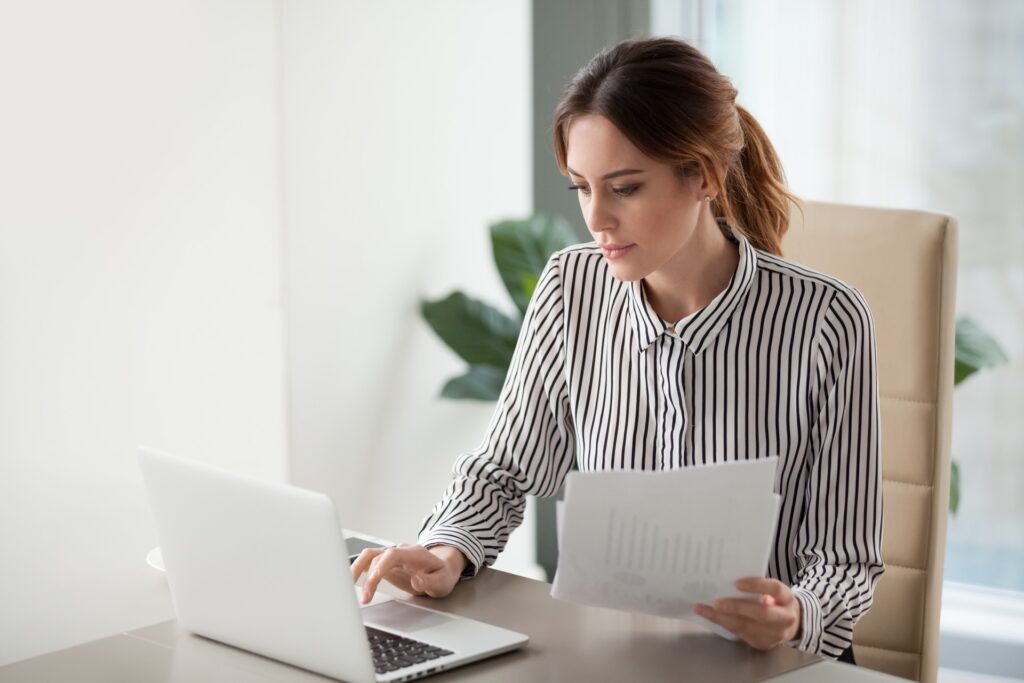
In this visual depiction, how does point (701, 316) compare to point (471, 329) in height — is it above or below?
above

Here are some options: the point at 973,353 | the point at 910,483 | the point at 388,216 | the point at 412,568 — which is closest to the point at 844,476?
the point at 910,483

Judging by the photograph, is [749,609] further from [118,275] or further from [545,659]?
[118,275]

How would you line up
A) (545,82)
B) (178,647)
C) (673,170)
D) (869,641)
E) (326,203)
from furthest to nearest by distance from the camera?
(545,82) → (326,203) → (869,641) → (673,170) → (178,647)

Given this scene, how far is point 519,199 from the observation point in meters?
3.45

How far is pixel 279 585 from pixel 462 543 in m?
0.35

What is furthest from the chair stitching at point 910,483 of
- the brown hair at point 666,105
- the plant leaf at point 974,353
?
the plant leaf at point 974,353

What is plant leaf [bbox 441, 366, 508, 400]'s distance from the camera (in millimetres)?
2957

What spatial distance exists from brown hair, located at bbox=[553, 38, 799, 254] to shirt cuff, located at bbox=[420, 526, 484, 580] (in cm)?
48

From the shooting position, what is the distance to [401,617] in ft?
4.05

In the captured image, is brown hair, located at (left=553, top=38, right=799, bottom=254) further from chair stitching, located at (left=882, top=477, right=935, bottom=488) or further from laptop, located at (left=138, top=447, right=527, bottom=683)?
laptop, located at (left=138, top=447, right=527, bottom=683)

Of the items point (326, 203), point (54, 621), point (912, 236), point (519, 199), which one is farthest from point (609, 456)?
point (519, 199)

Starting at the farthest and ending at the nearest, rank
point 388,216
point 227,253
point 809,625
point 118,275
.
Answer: point 388,216 → point 227,253 → point 118,275 → point 809,625

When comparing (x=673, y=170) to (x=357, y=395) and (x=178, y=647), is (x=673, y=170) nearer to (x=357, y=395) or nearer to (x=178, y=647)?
(x=178, y=647)

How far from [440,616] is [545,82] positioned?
244cm
